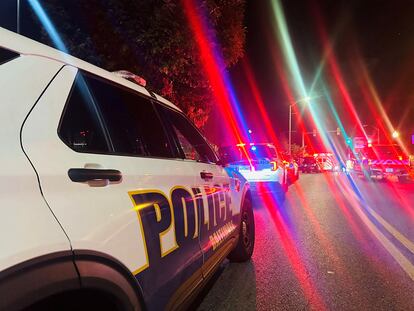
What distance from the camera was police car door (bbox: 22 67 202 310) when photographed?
75.9 inches

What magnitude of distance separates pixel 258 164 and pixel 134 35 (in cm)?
601

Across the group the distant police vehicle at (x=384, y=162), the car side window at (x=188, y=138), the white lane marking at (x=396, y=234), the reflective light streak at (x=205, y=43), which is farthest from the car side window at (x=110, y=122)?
the distant police vehicle at (x=384, y=162)

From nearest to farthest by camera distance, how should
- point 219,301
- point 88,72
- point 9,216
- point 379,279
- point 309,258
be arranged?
point 9,216 → point 88,72 → point 219,301 → point 379,279 → point 309,258

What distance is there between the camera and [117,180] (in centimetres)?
232

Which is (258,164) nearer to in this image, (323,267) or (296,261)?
(296,261)

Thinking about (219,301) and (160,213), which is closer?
(160,213)

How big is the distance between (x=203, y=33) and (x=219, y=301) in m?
5.76

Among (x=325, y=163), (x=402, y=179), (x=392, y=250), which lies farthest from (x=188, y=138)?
(x=325, y=163)

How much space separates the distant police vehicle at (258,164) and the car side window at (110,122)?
8.98 meters

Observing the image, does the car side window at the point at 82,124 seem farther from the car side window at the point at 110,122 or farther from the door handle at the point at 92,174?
the door handle at the point at 92,174

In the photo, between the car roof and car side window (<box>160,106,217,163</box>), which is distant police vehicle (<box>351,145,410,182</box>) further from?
the car roof

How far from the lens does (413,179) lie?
68.0 ft

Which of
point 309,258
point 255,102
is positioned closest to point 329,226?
point 309,258

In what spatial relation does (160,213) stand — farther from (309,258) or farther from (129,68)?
(129,68)
